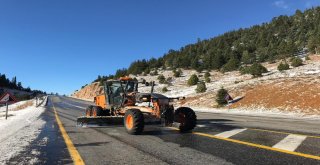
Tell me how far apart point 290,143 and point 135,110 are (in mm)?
5492

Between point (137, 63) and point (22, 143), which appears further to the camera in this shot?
point (137, 63)

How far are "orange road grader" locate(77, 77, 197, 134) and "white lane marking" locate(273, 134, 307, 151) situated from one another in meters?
3.85

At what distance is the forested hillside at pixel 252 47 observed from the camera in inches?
3653

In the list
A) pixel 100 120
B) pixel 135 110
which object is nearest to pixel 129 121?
pixel 135 110

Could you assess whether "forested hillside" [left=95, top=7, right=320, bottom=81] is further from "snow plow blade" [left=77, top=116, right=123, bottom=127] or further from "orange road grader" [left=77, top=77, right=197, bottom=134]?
"snow plow blade" [left=77, top=116, right=123, bottom=127]

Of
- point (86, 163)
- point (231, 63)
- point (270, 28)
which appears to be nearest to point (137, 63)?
point (231, 63)

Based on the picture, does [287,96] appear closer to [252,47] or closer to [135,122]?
[135,122]

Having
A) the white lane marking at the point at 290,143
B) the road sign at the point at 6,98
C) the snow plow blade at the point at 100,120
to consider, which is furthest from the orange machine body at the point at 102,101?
the white lane marking at the point at 290,143

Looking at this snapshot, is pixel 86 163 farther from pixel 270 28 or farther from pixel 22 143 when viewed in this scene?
pixel 270 28

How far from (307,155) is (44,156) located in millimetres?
5963

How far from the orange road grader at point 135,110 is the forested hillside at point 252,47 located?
72.7 metres

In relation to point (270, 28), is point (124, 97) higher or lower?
lower

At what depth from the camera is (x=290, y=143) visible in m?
8.66

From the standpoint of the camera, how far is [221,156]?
23.4 ft
